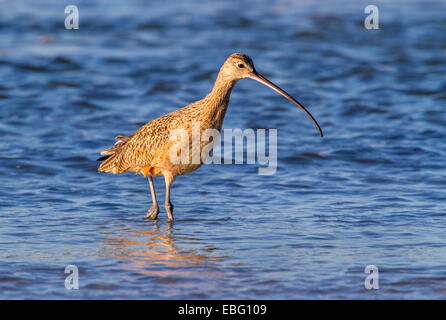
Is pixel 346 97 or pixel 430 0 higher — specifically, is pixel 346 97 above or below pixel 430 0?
below

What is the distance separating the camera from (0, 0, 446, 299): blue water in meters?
6.42

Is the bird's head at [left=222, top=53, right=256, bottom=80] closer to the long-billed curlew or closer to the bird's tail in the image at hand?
the long-billed curlew

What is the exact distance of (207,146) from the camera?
25.2 feet

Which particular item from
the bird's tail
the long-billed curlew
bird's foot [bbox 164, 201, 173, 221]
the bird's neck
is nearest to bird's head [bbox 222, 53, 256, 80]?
the long-billed curlew

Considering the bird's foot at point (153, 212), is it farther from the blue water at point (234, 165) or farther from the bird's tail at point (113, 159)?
the bird's tail at point (113, 159)

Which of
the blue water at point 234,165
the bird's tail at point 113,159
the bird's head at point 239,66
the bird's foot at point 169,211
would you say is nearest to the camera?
A: the blue water at point 234,165

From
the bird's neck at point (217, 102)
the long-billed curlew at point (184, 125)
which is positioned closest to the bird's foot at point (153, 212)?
the long-billed curlew at point (184, 125)

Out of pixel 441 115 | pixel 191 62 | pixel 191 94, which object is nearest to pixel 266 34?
pixel 191 62

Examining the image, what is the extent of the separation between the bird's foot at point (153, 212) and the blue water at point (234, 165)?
0.11 m

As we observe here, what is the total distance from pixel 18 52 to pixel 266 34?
19.6ft

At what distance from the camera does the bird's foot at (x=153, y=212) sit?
8.05m

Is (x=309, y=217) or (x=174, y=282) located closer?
(x=174, y=282)

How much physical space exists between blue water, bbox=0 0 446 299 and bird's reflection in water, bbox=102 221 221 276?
1.1 inches
